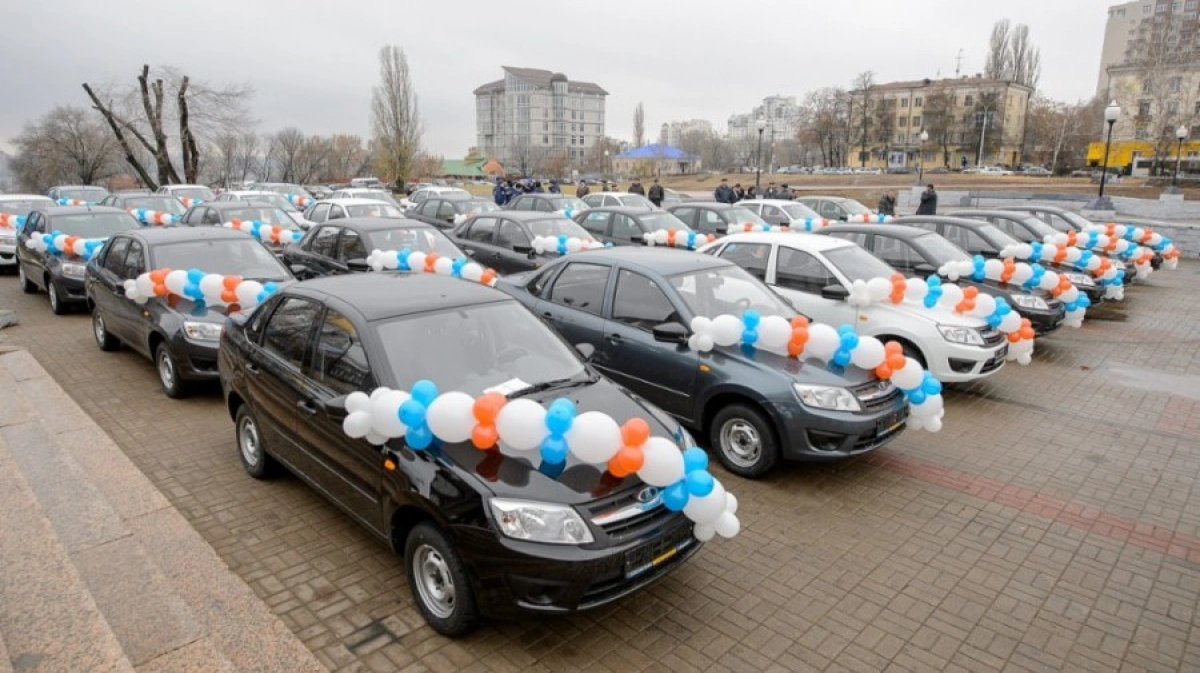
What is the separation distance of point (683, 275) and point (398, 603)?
12.8 ft

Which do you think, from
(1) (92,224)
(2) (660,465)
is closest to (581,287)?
(2) (660,465)

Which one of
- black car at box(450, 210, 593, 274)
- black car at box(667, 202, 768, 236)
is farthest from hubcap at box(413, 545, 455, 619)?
black car at box(667, 202, 768, 236)

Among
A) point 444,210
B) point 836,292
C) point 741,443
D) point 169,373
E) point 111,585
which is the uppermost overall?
point 444,210

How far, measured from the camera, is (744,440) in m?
6.02

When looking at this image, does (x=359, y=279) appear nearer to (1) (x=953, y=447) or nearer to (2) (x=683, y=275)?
(2) (x=683, y=275)

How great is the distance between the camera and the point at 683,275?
22.0 feet

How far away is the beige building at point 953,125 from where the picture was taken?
86625 millimetres

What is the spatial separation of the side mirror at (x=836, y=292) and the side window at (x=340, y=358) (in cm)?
551

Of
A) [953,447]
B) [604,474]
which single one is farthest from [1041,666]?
[953,447]

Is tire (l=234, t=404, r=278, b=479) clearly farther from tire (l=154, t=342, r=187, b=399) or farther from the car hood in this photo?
the car hood

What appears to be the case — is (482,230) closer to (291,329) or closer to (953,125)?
(291,329)

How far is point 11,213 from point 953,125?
320 ft

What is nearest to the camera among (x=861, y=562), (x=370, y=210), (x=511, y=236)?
(x=861, y=562)

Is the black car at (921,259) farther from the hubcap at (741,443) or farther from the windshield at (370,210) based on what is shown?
the windshield at (370,210)
